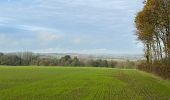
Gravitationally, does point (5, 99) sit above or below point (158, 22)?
below

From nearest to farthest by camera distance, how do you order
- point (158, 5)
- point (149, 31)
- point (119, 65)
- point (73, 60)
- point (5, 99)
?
1. point (5, 99)
2. point (158, 5)
3. point (149, 31)
4. point (119, 65)
5. point (73, 60)

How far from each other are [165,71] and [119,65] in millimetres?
104870

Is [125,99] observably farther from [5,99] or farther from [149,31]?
[149,31]

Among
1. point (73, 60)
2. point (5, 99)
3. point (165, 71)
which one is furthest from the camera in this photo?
point (73, 60)

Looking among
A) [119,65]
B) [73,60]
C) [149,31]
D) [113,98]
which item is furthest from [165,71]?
[73,60]

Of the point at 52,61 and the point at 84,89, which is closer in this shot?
the point at 84,89

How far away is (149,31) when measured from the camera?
212ft

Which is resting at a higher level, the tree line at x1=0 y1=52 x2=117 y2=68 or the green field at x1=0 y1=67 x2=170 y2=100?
the tree line at x1=0 y1=52 x2=117 y2=68

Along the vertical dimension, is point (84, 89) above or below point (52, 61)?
below

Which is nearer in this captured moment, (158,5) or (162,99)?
(162,99)

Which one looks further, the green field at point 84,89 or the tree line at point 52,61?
the tree line at point 52,61

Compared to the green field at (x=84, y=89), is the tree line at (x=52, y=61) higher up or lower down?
higher up

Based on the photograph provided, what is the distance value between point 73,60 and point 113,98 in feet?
493

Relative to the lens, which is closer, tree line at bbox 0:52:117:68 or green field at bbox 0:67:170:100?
green field at bbox 0:67:170:100
